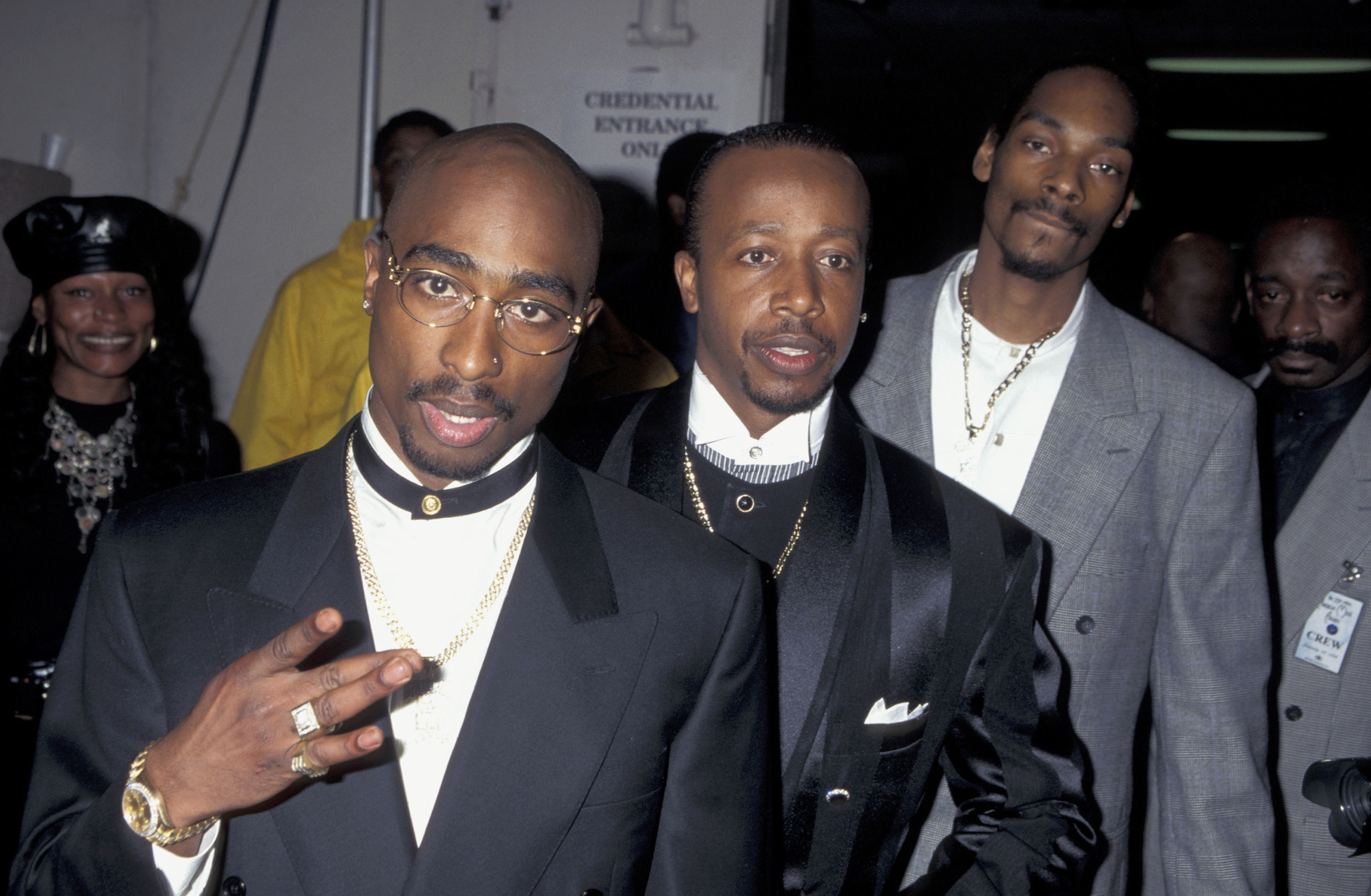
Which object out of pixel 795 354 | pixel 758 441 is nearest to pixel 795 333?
pixel 795 354

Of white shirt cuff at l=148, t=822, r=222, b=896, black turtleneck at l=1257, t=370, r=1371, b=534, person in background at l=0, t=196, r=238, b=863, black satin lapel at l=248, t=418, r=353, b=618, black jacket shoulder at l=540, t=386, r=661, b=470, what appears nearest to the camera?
white shirt cuff at l=148, t=822, r=222, b=896

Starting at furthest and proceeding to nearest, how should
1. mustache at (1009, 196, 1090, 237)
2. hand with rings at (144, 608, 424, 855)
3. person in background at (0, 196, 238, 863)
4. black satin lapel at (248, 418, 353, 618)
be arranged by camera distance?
person in background at (0, 196, 238, 863), mustache at (1009, 196, 1090, 237), black satin lapel at (248, 418, 353, 618), hand with rings at (144, 608, 424, 855)

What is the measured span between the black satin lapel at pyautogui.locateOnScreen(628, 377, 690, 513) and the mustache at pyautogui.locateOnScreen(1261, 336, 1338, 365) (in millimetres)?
1912

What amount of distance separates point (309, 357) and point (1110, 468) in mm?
2611

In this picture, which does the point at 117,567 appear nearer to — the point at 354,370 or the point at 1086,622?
the point at 1086,622

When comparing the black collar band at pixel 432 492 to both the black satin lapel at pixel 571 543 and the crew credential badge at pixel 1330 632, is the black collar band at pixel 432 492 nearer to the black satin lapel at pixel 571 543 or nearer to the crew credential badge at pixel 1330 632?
the black satin lapel at pixel 571 543

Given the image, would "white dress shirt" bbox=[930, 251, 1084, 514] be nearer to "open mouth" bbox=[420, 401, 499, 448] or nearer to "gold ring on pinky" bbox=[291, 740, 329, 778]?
"open mouth" bbox=[420, 401, 499, 448]

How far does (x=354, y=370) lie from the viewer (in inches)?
143

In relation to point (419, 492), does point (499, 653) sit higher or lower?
lower

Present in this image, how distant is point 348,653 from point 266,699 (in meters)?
0.22

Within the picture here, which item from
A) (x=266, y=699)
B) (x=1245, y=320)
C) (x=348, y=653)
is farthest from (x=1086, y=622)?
(x=1245, y=320)

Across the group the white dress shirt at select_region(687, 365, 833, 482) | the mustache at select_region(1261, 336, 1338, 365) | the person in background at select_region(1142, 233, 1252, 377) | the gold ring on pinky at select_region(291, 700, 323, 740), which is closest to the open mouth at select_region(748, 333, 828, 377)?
the white dress shirt at select_region(687, 365, 833, 482)

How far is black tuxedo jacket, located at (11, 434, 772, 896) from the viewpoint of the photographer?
4.33 feet

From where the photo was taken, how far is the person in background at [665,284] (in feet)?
11.9
